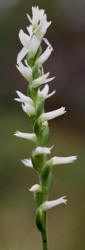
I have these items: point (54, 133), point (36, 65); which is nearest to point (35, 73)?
point (36, 65)

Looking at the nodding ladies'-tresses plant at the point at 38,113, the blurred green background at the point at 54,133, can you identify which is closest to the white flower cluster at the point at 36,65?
the nodding ladies'-tresses plant at the point at 38,113

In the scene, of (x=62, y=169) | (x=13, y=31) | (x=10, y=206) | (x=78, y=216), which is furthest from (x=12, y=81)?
(x=78, y=216)

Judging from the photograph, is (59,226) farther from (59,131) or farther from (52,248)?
(59,131)

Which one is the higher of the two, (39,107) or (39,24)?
(39,24)

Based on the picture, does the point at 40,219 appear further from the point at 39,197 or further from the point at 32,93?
the point at 32,93

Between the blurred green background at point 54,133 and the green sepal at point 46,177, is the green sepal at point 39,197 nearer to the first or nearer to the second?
the green sepal at point 46,177

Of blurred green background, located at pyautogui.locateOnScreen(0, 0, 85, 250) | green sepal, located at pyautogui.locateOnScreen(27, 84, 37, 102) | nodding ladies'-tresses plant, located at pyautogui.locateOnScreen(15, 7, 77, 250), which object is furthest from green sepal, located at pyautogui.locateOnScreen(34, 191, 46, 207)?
blurred green background, located at pyautogui.locateOnScreen(0, 0, 85, 250)

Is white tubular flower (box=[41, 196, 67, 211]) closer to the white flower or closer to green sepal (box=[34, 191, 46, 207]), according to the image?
green sepal (box=[34, 191, 46, 207])
